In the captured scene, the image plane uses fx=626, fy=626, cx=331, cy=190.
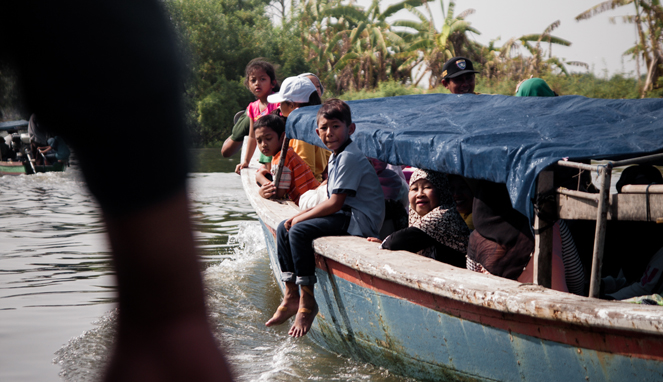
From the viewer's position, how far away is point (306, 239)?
133 inches

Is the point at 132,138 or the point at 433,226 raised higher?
the point at 132,138

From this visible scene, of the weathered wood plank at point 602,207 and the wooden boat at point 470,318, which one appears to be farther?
the weathered wood plank at point 602,207

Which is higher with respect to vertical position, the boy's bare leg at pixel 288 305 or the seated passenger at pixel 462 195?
the seated passenger at pixel 462 195

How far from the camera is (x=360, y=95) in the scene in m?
31.7

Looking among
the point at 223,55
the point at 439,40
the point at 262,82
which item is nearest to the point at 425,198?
the point at 262,82

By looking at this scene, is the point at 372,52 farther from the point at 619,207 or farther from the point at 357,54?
the point at 619,207

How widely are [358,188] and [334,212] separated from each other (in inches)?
7.3

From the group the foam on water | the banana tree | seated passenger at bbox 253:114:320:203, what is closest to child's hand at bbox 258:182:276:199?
seated passenger at bbox 253:114:320:203

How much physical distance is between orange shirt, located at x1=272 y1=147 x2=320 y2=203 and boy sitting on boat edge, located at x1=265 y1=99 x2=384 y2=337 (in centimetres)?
100

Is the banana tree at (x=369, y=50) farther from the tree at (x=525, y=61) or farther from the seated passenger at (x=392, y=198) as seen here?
the seated passenger at (x=392, y=198)

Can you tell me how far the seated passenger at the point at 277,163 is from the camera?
14.6 feet

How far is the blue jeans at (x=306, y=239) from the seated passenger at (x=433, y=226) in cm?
25

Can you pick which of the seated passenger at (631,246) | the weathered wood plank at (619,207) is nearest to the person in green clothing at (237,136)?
the seated passenger at (631,246)

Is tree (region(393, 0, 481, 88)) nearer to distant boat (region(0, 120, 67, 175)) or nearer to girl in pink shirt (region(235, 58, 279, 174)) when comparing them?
distant boat (region(0, 120, 67, 175))
